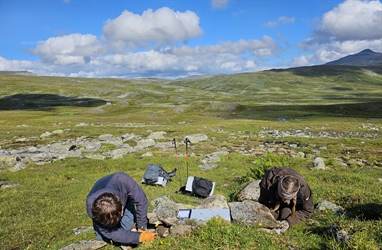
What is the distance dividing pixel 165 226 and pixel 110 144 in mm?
30993

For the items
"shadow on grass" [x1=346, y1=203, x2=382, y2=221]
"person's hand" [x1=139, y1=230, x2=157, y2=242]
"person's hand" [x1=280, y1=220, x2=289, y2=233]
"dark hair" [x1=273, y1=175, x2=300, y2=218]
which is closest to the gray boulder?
"person's hand" [x1=280, y1=220, x2=289, y2=233]

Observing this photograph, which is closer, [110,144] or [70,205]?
[70,205]

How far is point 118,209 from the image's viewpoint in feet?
20.9

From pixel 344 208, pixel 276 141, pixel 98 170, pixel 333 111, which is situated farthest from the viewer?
pixel 333 111

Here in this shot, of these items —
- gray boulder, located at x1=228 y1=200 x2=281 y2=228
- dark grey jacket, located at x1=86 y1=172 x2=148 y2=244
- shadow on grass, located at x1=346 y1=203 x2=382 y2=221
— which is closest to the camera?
dark grey jacket, located at x1=86 y1=172 x2=148 y2=244

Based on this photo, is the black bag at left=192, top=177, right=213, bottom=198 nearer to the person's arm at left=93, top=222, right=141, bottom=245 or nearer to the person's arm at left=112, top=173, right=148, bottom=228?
the person's arm at left=112, top=173, right=148, bottom=228

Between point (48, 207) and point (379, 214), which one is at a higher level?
point (379, 214)

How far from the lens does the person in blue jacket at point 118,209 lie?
6340 millimetres

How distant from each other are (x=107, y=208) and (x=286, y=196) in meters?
4.98

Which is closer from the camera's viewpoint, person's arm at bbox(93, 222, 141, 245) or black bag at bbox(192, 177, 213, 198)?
person's arm at bbox(93, 222, 141, 245)

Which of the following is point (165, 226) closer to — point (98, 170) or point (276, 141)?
point (98, 170)

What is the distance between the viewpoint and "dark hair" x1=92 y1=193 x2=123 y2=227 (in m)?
6.30

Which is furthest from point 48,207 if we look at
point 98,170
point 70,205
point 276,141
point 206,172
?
point 276,141

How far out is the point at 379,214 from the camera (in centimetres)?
873
